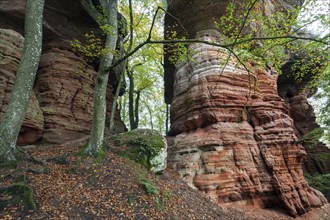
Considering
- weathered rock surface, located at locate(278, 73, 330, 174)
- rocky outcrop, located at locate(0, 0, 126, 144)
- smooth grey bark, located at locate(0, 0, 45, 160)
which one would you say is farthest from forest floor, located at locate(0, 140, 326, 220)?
weathered rock surface, located at locate(278, 73, 330, 174)

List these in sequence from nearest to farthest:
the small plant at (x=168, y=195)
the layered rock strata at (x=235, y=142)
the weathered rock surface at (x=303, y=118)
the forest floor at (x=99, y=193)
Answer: the forest floor at (x=99, y=193) < the small plant at (x=168, y=195) < the layered rock strata at (x=235, y=142) < the weathered rock surface at (x=303, y=118)

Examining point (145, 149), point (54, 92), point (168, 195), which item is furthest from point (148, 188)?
point (54, 92)

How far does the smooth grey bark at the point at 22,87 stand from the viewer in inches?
232

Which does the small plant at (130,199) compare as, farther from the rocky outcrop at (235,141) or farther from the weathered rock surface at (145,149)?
the rocky outcrop at (235,141)

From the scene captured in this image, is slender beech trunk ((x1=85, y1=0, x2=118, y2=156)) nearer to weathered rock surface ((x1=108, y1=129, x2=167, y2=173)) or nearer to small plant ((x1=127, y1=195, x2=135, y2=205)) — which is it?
weathered rock surface ((x1=108, y1=129, x2=167, y2=173))

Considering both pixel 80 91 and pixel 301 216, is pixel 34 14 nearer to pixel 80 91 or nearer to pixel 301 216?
pixel 80 91

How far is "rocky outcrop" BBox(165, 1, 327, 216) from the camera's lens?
30.7 ft

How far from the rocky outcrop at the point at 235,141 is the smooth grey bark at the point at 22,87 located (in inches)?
239

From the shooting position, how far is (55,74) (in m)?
12.3

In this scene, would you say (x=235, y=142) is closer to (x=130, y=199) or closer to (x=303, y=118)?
(x=130, y=199)

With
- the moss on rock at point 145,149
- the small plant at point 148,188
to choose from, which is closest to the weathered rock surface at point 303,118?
the moss on rock at point 145,149

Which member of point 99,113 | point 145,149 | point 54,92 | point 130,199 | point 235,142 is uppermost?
point 54,92

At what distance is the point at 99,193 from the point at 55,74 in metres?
9.53

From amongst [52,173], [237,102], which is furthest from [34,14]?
[237,102]
